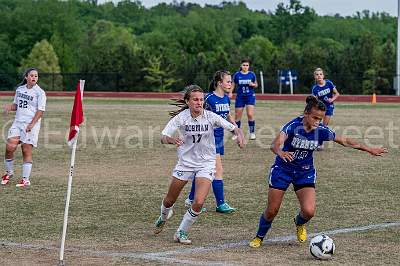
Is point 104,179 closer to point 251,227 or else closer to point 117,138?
point 251,227

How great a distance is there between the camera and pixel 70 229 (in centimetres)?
1069

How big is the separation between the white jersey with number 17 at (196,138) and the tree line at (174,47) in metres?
51.7

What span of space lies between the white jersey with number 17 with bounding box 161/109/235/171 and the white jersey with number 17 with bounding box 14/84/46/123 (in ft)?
15.9

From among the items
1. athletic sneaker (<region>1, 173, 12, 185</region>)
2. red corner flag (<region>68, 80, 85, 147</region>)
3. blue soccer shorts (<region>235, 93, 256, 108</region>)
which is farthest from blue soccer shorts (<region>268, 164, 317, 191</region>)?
blue soccer shorts (<region>235, 93, 256, 108</region>)

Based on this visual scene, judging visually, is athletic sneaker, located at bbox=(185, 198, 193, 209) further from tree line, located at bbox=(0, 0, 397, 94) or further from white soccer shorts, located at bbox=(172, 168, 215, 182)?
tree line, located at bbox=(0, 0, 397, 94)

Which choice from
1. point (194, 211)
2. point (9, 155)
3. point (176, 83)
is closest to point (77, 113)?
point (194, 211)

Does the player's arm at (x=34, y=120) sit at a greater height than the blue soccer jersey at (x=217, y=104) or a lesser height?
lesser

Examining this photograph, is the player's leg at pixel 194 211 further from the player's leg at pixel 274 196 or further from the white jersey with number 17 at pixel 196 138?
the player's leg at pixel 274 196

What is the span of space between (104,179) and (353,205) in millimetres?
4784

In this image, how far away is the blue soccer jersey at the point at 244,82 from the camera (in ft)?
75.8

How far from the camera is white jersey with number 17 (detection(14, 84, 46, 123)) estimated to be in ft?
47.5

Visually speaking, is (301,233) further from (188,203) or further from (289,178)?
(188,203)

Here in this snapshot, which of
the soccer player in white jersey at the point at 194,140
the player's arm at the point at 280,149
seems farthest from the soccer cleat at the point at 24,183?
the player's arm at the point at 280,149

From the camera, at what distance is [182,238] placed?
9852mm
